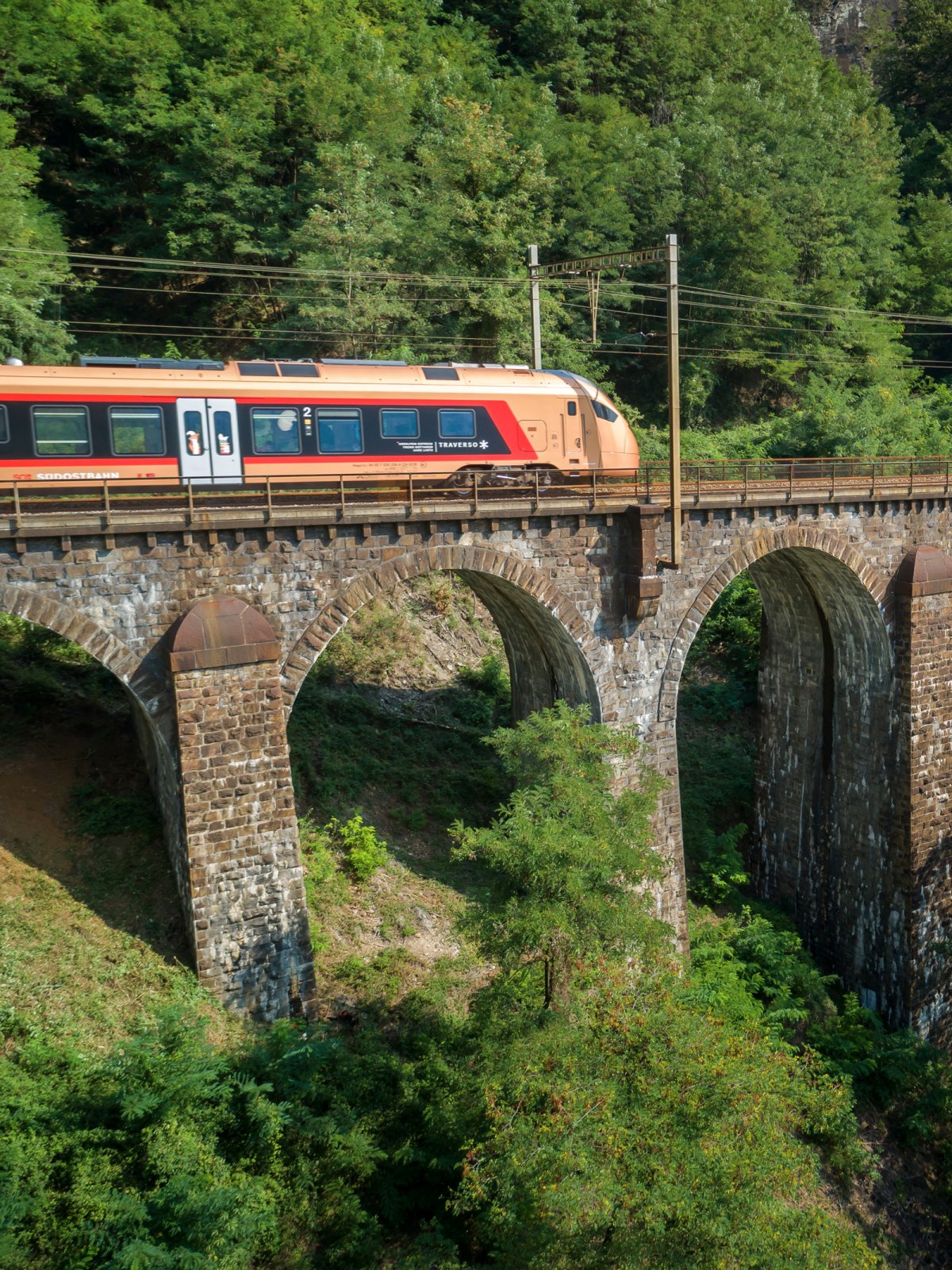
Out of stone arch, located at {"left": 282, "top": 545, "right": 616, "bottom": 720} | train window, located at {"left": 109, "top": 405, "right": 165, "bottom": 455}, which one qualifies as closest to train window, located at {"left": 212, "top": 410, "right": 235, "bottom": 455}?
train window, located at {"left": 109, "top": 405, "right": 165, "bottom": 455}

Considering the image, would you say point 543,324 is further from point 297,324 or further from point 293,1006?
point 293,1006

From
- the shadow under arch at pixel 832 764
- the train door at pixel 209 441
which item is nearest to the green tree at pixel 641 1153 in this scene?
the train door at pixel 209 441

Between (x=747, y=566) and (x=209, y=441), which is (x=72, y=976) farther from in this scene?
(x=747, y=566)

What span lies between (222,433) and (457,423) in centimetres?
462

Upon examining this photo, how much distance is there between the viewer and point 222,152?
32312mm

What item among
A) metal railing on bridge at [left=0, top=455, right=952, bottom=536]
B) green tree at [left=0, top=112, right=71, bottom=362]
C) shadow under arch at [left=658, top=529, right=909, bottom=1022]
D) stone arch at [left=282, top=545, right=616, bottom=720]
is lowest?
shadow under arch at [left=658, top=529, right=909, bottom=1022]

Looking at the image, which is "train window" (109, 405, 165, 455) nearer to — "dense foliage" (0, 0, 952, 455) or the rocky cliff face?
"dense foliage" (0, 0, 952, 455)

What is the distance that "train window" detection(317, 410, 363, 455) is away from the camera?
17891mm

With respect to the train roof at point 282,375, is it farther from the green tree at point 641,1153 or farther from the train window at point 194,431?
the green tree at point 641,1153

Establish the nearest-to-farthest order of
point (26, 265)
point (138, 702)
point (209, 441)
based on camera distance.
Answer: point (138, 702), point (209, 441), point (26, 265)

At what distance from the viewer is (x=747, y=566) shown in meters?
20.5

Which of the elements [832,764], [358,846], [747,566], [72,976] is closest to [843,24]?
[832,764]

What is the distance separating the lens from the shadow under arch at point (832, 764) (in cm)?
2252

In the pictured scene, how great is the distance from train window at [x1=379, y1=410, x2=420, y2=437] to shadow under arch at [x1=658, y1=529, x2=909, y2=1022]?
8.29m
